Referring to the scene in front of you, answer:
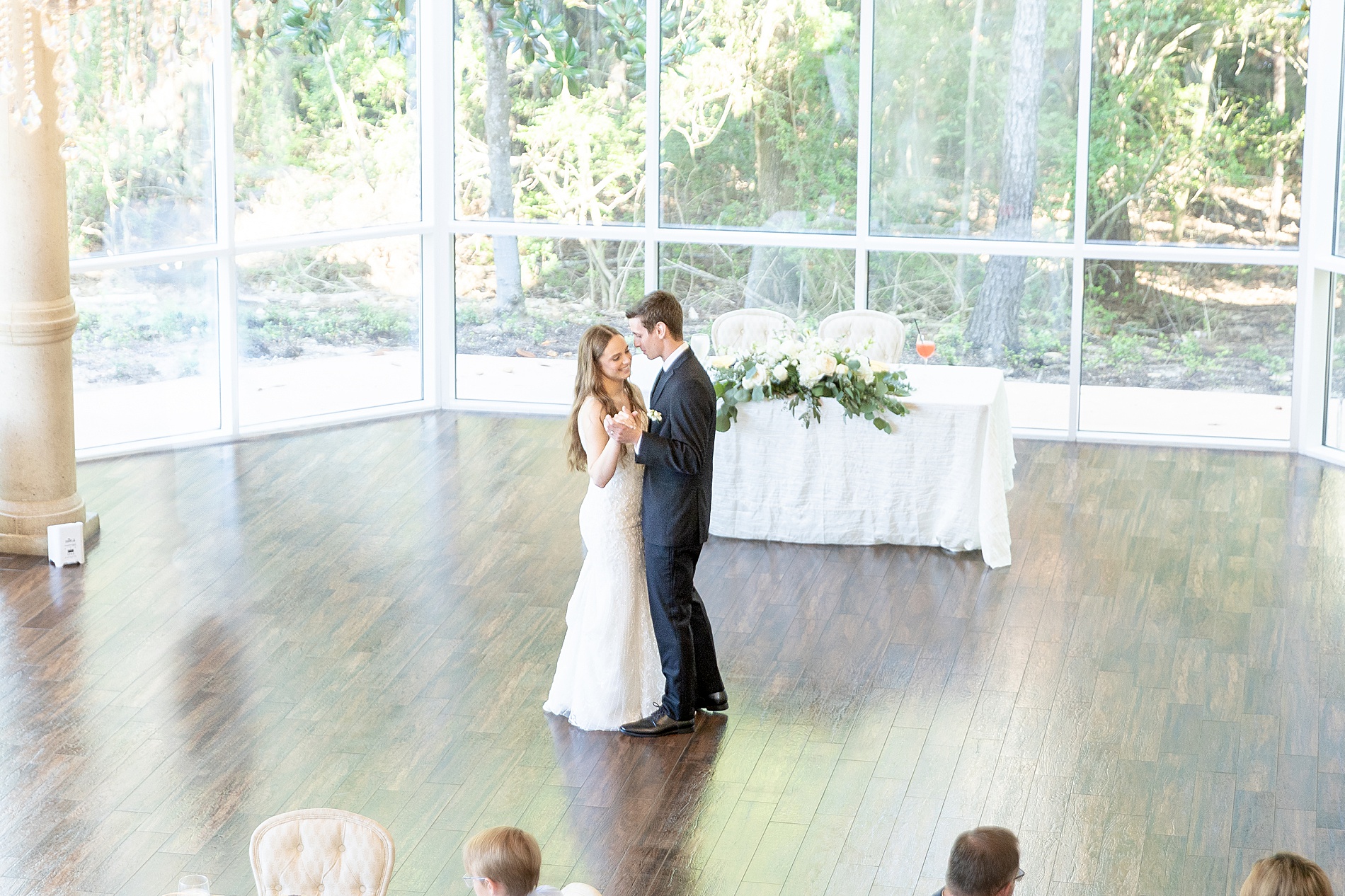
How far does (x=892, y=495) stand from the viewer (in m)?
8.21

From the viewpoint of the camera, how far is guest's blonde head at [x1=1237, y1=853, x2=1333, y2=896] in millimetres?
3451

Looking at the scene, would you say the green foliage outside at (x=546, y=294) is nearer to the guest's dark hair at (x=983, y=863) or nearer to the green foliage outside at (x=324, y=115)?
the green foliage outside at (x=324, y=115)

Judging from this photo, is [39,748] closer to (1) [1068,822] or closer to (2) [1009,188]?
(1) [1068,822]

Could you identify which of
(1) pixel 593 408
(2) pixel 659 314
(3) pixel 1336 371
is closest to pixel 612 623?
(1) pixel 593 408

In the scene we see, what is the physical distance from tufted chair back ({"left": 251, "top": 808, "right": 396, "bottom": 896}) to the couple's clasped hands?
207cm

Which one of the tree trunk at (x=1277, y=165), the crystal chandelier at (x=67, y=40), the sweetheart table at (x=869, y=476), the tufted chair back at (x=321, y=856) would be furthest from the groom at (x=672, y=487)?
the tree trunk at (x=1277, y=165)

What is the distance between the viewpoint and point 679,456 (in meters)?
5.90

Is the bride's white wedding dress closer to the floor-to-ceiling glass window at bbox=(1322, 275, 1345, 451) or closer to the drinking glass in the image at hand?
the drinking glass

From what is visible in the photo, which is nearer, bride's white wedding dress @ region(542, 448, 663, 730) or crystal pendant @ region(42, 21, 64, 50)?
crystal pendant @ region(42, 21, 64, 50)

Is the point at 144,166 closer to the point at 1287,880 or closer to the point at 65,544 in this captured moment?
the point at 65,544

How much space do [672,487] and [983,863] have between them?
2.57 metres

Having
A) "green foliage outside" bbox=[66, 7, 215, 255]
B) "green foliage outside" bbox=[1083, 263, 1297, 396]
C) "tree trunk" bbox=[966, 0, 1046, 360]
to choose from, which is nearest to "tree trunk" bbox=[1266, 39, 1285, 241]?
"green foliage outside" bbox=[1083, 263, 1297, 396]

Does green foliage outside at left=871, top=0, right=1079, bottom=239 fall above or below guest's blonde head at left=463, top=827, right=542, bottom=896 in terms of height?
above

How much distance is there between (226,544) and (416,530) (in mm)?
898
